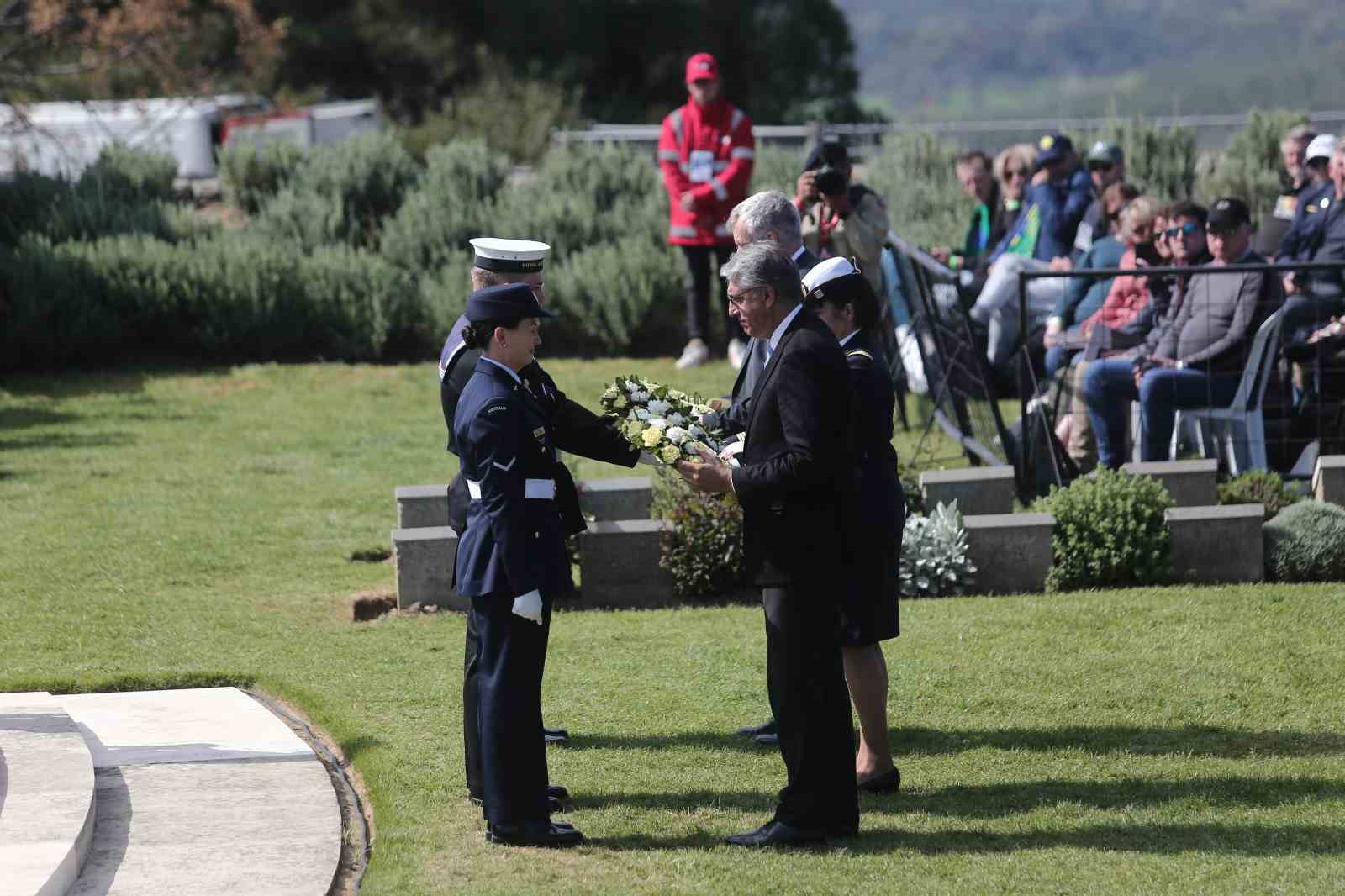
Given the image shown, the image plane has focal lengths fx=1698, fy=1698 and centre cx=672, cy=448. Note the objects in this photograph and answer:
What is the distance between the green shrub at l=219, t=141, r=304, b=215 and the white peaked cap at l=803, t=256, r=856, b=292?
12.0m

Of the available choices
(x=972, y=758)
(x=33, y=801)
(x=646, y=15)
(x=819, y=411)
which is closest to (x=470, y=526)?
(x=819, y=411)

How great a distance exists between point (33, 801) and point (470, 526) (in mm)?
1639

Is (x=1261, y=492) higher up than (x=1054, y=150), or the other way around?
(x=1054, y=150)

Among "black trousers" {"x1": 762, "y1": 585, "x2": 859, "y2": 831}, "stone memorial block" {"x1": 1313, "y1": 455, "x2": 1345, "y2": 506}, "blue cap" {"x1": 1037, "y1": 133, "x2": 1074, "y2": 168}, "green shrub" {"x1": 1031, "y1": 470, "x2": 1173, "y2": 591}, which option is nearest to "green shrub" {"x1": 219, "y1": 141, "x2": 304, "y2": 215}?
"blue cap" {"x1": 1037, "y1": 133, "x2": 1074, "y2": 168}

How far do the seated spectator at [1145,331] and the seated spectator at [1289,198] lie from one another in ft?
6.89

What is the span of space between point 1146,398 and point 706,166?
16.6ft

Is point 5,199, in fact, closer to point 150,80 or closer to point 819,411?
point 819,411

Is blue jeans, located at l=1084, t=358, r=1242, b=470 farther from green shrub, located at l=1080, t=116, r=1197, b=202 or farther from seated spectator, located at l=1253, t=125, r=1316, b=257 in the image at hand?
green shrub, located at l=1080, t=116, r=1197, b=202

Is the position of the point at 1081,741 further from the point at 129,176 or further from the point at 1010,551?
the point at 129,176

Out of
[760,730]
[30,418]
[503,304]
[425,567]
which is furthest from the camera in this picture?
[30,418]

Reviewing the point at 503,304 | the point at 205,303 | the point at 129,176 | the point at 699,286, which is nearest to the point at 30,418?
the point at 205,303

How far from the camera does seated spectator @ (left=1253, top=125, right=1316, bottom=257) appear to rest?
479 inches

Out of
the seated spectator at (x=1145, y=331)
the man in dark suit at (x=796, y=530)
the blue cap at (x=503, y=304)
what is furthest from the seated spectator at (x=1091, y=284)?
the blue cap at (x=503, y=304)

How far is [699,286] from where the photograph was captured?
45.8 feet
